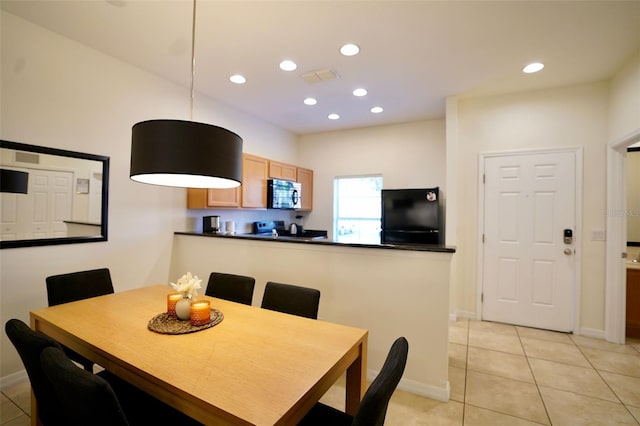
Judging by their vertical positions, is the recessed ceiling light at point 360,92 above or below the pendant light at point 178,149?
above

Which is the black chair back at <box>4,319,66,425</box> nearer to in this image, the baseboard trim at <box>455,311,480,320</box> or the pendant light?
the pendant light

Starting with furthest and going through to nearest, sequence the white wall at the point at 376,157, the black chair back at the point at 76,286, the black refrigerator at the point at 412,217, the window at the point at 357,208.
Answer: the window at the point at 357,208 < the white wall at the point at 376,157 < the black refrigerator at the point at 412,217 < the black chair back at the point at 76,286

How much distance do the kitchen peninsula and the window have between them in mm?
2551

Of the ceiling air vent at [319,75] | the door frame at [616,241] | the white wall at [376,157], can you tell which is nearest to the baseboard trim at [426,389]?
the door frame at [616,241]

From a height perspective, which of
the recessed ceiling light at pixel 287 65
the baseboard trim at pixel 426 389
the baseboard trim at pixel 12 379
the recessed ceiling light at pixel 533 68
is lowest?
the baseboard trim at pixel 12 379

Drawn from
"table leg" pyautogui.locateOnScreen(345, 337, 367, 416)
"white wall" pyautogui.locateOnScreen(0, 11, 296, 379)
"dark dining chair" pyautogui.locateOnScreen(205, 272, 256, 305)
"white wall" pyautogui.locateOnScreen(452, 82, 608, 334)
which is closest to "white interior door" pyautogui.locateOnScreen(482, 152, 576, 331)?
"white wall" pyautogui.locateOnScreen(452, 82, 608, 334)

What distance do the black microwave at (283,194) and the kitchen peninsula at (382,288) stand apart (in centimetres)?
157

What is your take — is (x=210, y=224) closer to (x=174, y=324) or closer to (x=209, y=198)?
(x=209, y=198)

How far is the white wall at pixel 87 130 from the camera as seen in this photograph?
2.36 m

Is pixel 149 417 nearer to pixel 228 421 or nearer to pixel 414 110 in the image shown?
pixel 228 421

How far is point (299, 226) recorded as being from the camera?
5.87 meters

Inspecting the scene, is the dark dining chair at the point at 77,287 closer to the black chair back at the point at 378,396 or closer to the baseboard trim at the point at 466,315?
the black chair back at the point at 378,396

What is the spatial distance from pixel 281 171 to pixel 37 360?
3.91 m

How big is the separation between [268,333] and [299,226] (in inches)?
170
